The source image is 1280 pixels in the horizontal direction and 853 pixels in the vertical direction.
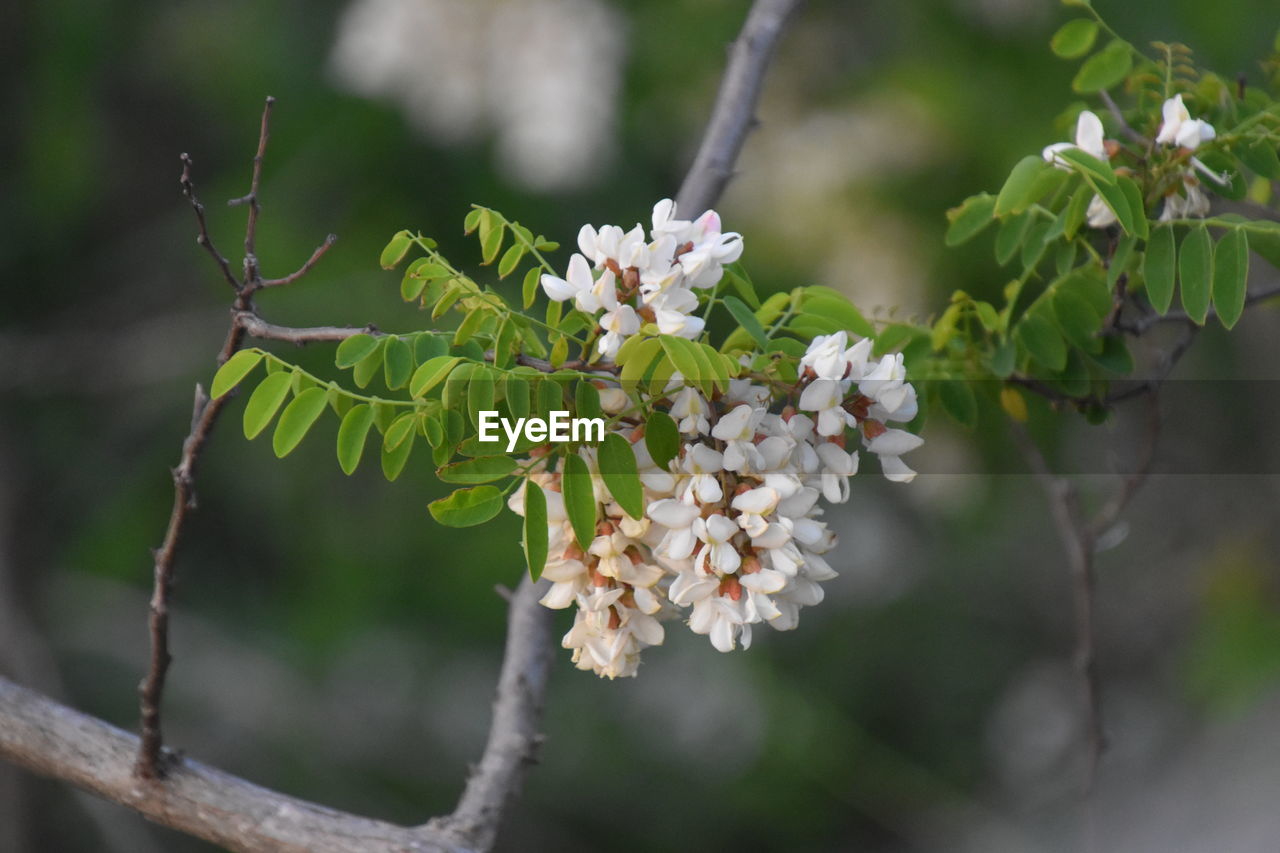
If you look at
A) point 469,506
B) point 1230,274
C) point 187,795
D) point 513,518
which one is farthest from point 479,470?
point 513,518

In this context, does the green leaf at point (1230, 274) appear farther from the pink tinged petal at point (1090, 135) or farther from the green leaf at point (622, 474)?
the green leaf at point (622, 474)

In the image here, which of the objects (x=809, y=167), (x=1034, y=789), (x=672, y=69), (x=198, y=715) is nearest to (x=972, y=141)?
(x=809, y=167)

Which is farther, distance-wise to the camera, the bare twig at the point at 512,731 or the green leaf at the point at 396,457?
the bare twig at the point at 512,731

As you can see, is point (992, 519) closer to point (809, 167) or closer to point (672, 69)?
point (809, 167)

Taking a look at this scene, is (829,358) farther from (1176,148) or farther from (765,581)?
(1176,148)

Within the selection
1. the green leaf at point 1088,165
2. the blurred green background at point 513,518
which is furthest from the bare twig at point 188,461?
the blurred green background at point 513,518

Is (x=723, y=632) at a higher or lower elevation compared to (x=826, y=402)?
lower

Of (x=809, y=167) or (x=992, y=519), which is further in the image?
(x=992, y=519)
